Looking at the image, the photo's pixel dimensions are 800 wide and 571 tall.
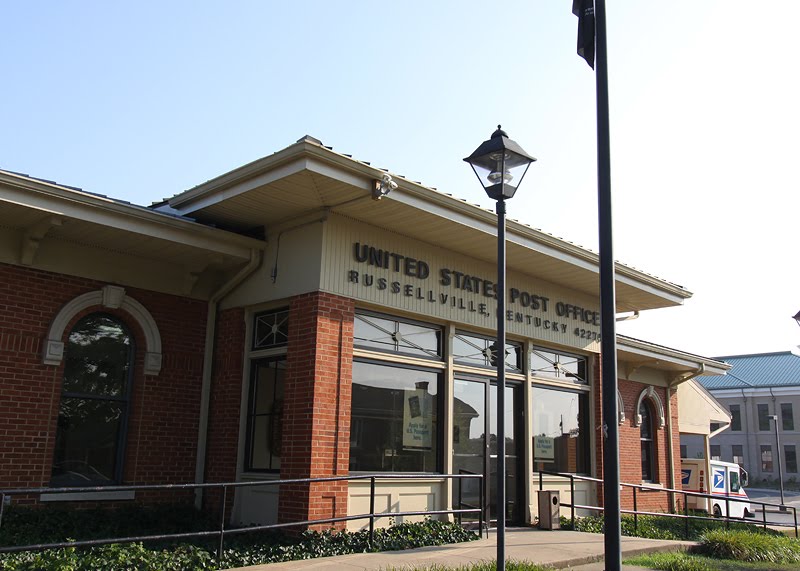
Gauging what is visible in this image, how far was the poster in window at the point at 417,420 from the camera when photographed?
36.6 ft

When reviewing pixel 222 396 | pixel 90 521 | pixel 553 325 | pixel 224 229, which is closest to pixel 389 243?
pixel 224 229

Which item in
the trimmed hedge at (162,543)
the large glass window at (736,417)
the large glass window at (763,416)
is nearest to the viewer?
the trimmed hedge at (162,543)

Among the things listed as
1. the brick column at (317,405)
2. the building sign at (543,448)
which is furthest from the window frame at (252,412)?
the building sign at (543,448)

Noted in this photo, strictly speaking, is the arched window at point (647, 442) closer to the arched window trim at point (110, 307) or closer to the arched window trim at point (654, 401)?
the arched window trim at point (654, 401)

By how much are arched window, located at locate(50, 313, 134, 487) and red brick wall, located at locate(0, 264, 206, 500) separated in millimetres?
140

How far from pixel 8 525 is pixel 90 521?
38.8 inches

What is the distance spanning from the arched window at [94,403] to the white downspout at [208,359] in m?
1.11

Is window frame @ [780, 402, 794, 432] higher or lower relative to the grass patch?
higher

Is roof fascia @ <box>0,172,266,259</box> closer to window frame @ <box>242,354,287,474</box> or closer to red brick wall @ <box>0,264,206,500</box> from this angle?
red brick wall @ <box>0,264,206,500</box>

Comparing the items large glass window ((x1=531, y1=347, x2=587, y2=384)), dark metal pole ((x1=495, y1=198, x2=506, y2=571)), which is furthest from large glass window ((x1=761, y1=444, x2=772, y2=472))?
dark metal pole ((x1=495, y1=198, x2=506, y2=571))

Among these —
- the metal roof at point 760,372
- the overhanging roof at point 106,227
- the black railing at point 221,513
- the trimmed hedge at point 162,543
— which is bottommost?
the trimmed hedge at point 162,543

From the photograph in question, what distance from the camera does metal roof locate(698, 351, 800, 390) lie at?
2542 inches

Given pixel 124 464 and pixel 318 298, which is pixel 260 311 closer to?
pixel 318 298

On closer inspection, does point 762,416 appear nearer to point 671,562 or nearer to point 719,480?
point 719,480
